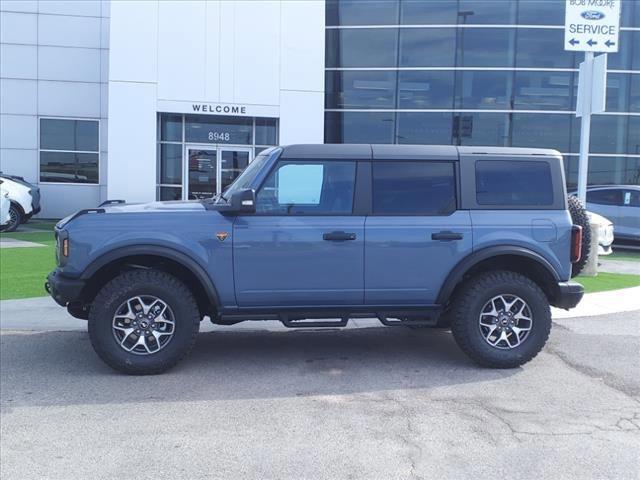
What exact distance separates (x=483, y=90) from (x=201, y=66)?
8.90m

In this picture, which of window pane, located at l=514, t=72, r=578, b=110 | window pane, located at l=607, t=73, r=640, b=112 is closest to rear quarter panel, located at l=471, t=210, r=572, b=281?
window pane, located at l=514, t=72, r=578, b=110

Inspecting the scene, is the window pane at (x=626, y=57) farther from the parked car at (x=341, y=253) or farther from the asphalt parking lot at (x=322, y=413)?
the parked car at (x=341, y=253)

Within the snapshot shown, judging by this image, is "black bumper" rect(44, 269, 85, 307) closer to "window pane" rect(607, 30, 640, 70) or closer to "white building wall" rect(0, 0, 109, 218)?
"white building wall" rect(0, 0, 109, 218)

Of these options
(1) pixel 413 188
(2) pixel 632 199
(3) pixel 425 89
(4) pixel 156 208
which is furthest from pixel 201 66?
(1) pixel 413 188

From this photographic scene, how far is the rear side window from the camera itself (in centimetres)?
626

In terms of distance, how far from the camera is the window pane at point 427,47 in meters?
21.3

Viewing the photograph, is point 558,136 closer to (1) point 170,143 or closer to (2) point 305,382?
(1) point 170,143

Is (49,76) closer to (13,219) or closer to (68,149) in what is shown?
(68,149)

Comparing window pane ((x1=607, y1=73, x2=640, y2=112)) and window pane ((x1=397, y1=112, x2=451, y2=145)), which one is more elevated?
window pane ((x1=607, y1=73, x2=640, y2=112))

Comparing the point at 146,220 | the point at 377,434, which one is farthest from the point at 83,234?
the point at 377,434

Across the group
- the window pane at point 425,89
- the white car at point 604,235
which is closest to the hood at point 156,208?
the white car at point 604,235

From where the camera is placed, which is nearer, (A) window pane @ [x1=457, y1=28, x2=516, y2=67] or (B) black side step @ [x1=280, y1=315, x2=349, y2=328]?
(B) black side step @ [x1=280, y1=315, x2=349, y2=328]

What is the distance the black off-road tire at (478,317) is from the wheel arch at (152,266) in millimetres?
2263

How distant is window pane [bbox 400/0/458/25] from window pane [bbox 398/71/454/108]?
1.64m
